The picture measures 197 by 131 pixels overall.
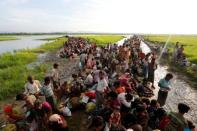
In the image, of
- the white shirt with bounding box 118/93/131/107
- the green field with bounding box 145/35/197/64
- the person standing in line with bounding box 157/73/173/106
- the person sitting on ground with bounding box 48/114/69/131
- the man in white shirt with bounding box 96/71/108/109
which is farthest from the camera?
the green field with bounding box 145/35/197/64

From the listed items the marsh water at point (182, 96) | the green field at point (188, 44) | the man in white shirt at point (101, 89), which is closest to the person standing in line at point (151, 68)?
the marsh water at point (182, 96)

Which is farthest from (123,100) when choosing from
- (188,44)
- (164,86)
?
(188,44)

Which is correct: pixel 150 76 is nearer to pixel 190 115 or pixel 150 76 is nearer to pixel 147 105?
pixel 190 115

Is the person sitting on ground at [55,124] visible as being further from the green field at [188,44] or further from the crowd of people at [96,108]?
the green field at [188,44]

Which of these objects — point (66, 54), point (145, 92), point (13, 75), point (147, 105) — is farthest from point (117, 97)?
point (66, 54)

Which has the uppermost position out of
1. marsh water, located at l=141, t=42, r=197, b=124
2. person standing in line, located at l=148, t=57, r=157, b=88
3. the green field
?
person standing in line, located at l=148, t=57, r=157, b=88

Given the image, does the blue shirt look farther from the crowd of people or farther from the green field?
the green field

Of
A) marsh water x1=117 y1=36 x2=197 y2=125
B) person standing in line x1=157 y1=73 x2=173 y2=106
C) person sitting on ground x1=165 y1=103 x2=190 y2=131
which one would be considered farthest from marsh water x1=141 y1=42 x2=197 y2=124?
person sitting on ground x1=165 y1=103 x2=190 y2=131

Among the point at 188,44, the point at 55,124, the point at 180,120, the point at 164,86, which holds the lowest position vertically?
the point at 188,44

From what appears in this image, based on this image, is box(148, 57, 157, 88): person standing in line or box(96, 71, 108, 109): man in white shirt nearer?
box(96, 71, 108, 109): man in white shirt

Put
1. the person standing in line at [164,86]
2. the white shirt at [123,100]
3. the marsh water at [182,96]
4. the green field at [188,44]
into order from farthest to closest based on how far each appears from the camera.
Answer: the green field at [188,44]
the marsh water at [182,96]
the person standing in line at [164,86]
the white shirt at [123,100]

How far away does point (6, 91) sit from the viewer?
17234mm

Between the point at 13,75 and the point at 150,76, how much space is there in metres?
10.4

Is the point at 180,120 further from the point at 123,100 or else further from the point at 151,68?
the point at 151,68
